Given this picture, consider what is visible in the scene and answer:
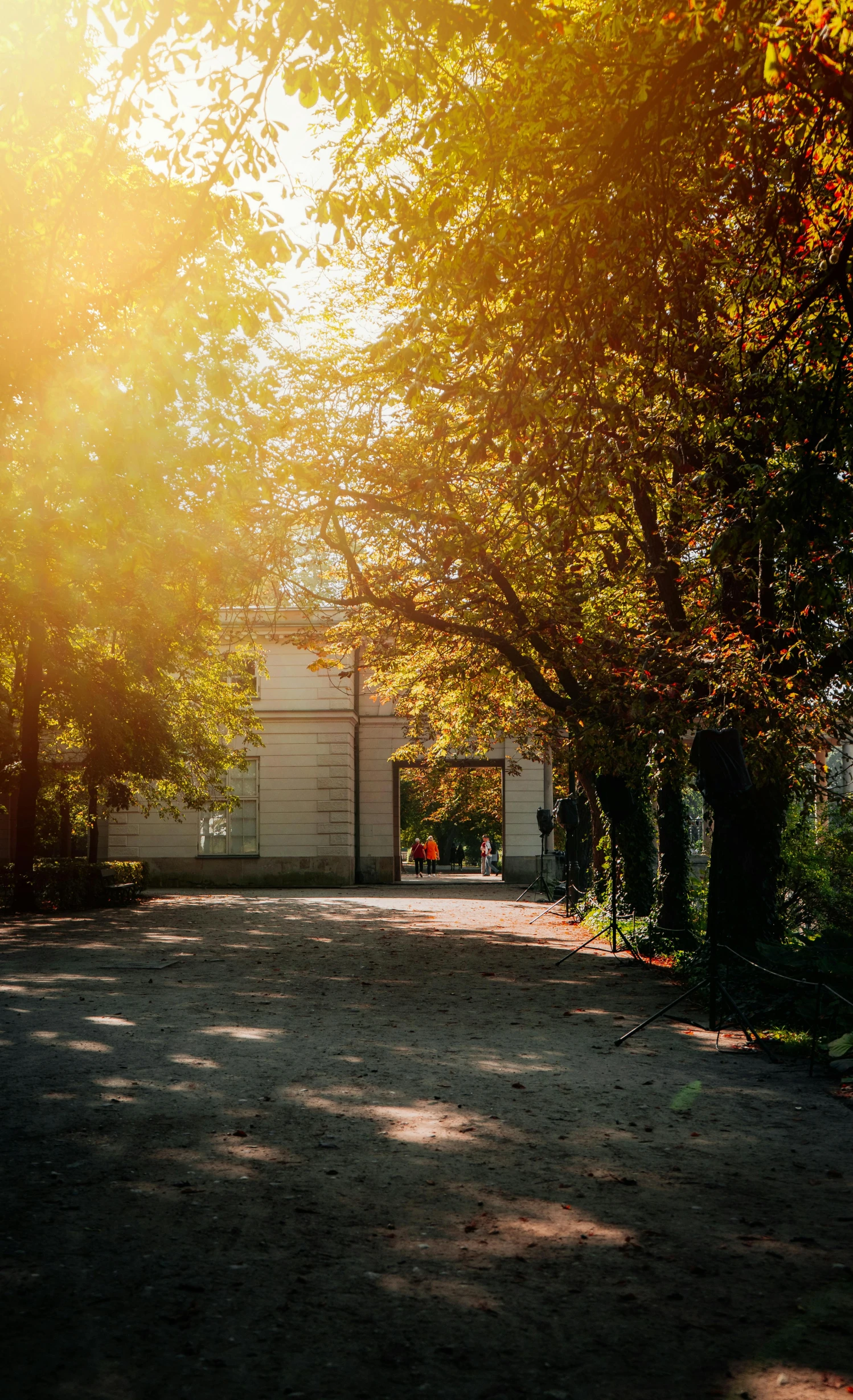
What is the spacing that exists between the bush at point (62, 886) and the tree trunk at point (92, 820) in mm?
692

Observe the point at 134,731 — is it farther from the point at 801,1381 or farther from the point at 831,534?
the point at 801,1381

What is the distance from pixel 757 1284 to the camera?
3.70 m

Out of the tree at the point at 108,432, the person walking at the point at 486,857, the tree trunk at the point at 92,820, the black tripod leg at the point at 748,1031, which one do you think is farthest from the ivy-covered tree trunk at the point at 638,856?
the person walking at the point at 486,857

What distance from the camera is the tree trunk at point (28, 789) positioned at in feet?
64.3

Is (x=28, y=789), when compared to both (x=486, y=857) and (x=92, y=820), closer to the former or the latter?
(x=92, y=820)

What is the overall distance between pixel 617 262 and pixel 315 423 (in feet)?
21.3

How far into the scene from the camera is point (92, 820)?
2389 centimetres

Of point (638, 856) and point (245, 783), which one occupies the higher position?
point (245, 783)

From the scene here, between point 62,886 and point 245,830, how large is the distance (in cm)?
1192

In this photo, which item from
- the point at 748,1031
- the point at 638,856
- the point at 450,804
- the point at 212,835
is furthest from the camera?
the point at 450,804

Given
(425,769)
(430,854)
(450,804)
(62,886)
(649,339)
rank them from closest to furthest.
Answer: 1. (649,339)
2. (62,886)
3. (425,769)
4. (450,804)
5. (430,854)

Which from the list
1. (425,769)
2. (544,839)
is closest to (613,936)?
(544,839)

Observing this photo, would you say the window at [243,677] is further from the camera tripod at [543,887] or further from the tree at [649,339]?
the tree at [649,339]

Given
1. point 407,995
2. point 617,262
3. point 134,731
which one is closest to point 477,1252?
point 617,262
